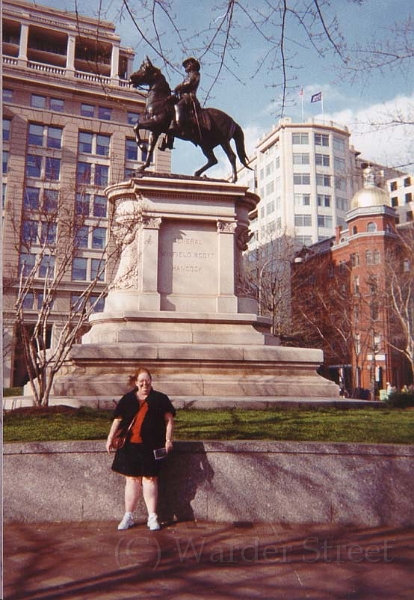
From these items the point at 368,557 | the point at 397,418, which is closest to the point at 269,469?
the point at 368,557

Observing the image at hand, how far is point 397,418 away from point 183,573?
6.91 metres

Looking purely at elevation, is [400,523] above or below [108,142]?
below

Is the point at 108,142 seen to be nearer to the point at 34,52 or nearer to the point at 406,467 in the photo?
the point at 34,52

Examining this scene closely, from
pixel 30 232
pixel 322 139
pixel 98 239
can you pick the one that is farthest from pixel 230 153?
pixel 322 139

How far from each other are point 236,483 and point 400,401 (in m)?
9.58

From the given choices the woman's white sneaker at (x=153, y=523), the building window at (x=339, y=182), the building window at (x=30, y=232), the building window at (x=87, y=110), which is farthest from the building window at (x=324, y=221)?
the woman's white sneaker at (x=153, y=523)

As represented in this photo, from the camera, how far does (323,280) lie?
6044cm

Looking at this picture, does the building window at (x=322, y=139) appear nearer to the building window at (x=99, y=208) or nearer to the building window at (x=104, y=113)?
the building window at (x=104, y=113)

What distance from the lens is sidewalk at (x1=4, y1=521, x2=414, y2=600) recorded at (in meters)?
4.23

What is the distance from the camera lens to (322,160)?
81.8 m

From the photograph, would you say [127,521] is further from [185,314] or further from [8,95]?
[8,95]

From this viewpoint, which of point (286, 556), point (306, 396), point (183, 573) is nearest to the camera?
point (183, 573)

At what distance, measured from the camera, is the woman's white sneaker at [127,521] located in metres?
5.88

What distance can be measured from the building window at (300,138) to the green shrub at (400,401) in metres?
72.4
